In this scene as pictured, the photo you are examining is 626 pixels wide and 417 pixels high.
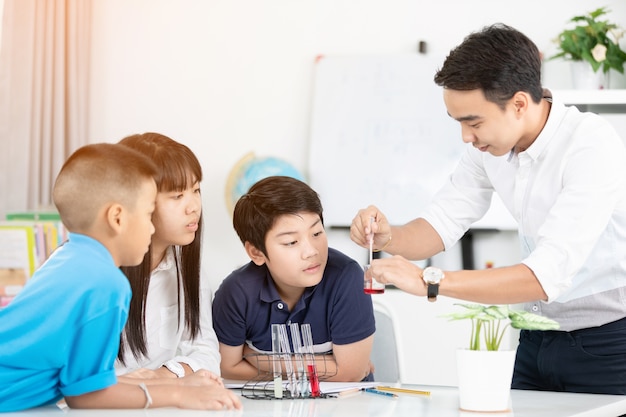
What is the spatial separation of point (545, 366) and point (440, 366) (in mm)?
1905

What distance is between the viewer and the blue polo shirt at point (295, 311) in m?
2.12

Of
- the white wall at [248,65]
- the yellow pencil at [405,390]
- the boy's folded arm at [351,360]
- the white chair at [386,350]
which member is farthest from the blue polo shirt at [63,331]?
the white wall at [248,65]

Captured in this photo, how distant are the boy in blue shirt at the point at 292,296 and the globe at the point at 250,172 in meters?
1.67

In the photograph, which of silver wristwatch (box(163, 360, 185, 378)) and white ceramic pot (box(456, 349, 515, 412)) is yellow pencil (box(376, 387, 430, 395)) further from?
silver wristwatch (box(163, 360, 185, 378))

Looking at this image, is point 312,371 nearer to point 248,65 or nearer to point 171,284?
point 171,284

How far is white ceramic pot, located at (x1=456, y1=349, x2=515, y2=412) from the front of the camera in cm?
148

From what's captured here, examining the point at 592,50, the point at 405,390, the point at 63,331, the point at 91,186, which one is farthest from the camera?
the point at 592,50

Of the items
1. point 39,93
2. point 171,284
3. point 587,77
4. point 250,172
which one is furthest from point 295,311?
point 39,93

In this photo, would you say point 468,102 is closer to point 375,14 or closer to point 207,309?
point 207,309

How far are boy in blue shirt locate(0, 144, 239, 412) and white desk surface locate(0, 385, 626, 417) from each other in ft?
0.12

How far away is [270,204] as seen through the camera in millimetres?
2166

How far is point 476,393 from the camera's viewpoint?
150cm

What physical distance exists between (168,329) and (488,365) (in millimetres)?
871

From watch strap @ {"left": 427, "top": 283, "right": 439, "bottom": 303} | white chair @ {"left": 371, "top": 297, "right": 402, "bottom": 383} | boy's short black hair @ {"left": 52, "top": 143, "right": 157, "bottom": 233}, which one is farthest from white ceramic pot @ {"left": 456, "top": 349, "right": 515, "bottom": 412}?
white chair @ {"left": 371, "top": 297, "right": 402, "bottom": 383}
